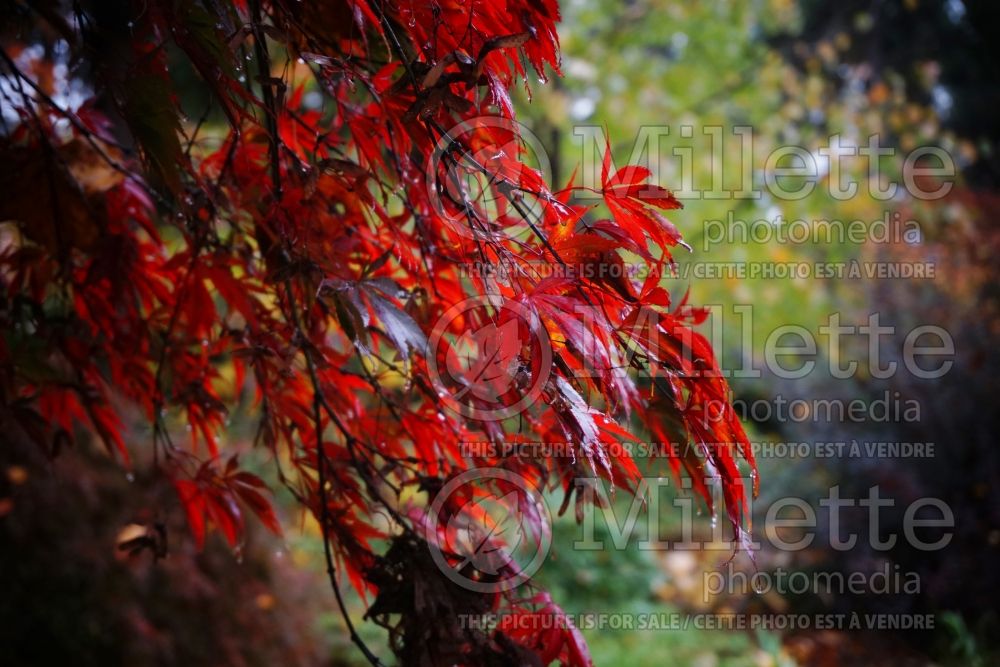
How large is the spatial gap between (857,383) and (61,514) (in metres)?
4.92

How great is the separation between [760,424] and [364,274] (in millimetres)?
7159

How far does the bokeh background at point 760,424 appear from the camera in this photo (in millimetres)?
3035

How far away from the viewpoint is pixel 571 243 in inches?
36.0

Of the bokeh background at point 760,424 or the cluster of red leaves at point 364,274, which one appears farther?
the bokeh background at point 760,424

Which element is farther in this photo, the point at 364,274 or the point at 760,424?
the point at 760,424

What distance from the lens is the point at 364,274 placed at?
3.59 feet

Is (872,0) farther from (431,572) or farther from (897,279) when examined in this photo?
(431,572)

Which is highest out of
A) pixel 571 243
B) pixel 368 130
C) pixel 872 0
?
pixel 872 0

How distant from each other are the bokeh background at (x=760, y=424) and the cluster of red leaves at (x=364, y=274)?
629 mm

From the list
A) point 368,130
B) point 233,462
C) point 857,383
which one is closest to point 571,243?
point 368,130

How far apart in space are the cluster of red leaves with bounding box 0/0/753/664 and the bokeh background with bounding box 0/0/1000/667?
24.7 inches

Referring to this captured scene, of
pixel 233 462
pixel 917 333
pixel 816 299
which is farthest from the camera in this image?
pixel 816 299

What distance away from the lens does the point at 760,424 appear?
7.64 metres

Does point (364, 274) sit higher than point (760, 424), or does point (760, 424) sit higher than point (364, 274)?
point (364, 274)
